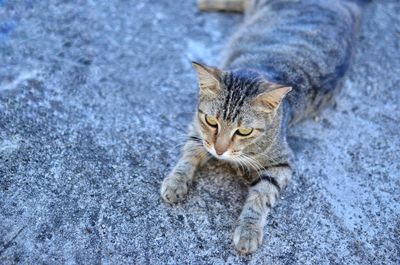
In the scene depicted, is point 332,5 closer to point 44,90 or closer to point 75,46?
point 75,46

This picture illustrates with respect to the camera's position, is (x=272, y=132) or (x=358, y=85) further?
(x=358, y=85)

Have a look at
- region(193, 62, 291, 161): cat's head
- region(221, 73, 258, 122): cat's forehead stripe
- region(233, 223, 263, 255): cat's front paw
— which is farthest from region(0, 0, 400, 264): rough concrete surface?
region(221, 73, 258, 122): cat's forehead stripe

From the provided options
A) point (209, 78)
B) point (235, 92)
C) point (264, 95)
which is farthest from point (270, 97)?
A: point (209, 78)

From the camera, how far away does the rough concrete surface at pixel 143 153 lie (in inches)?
95.6

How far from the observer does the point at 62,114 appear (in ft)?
9.70

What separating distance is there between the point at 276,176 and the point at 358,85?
3.95ft

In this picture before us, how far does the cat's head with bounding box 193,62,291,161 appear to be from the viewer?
2.46 meters

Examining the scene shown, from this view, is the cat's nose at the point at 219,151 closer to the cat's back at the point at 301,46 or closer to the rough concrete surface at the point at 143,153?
the rough concrete surface at the point at 143,153

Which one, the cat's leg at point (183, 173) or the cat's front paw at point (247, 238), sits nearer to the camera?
the cat's front paw at point (247, 238)

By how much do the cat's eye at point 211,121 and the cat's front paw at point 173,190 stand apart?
36 centimetres

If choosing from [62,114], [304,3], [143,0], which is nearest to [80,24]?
[143,0]

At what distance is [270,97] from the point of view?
243cm

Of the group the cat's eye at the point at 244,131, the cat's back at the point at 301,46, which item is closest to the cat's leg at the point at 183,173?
the cat's eye at the point at 244,131

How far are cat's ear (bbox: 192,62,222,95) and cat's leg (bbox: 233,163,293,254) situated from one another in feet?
1.88
